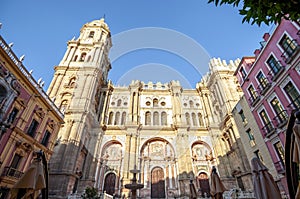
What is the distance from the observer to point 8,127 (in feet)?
35.2

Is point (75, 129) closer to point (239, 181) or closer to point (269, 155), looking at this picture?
point (269, 155)

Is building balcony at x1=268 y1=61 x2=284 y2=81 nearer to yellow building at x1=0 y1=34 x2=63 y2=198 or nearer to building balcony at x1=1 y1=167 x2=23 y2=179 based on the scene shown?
yellow building at x1=0 y1=34 x2=63 y2=198

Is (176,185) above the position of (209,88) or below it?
below

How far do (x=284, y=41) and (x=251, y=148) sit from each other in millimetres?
9274

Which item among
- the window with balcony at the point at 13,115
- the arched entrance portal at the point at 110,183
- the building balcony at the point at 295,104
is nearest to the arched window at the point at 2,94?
the window with balcony at the point at 13,115

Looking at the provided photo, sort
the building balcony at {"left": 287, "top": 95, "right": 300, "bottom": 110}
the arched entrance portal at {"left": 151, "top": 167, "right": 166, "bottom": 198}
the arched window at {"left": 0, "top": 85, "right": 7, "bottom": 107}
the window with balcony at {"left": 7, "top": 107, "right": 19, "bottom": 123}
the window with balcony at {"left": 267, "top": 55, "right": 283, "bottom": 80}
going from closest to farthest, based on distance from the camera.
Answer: the building balcony at {"left": 287, "top": 95, "right": 300, "bottom": 110} → the arched window at {"left": 0, "top": 85, "right": 7, "bottom": 107} → the window with balcony at {"left": 7, "top": 107, "right": 19, "bottom": 123} → the window with balcony at {"left": 267, "top": 55, "right": 283, "bottom": 80} → the arched entrance portal at {"left": 151, "top": 167, "right": 166, "bottom": 198}

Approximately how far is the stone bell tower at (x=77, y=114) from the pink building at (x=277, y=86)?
1853 centimetres

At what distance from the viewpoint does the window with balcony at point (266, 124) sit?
12.1 m

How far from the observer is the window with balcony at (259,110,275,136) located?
12125 mm

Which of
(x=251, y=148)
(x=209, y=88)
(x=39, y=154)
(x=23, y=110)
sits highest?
(x=209, y=88)

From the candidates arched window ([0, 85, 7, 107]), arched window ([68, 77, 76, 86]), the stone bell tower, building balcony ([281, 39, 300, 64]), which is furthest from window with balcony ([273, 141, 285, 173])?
arched window ([68, 77, 76, 86])

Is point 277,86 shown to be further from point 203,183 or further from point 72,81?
point 72,81

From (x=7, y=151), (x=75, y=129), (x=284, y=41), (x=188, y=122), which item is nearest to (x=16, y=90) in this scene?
(x=7, y=151)

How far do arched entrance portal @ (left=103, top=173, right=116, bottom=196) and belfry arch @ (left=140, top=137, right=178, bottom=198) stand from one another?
150 inches
